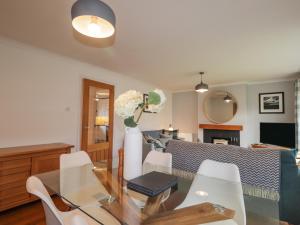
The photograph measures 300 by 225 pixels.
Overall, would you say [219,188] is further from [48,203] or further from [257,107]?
[257,107]

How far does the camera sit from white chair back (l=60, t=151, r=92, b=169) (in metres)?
1.78

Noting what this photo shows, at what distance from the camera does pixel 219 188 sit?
4.69 ft

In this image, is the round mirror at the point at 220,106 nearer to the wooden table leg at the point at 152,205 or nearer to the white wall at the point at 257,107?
the white wall at the point at 257,107

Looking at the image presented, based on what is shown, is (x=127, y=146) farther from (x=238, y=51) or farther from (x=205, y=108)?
(x=205, y=108)

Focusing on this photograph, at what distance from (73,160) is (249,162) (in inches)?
74.3

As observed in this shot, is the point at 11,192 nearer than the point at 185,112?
Yes

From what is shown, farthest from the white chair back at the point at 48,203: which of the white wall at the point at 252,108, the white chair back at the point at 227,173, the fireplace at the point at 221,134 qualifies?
the white wall at the point at 252,108

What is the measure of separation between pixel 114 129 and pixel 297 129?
4.20 meters

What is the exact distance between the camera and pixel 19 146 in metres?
2.57

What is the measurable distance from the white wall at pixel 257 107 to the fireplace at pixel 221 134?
1.20ft

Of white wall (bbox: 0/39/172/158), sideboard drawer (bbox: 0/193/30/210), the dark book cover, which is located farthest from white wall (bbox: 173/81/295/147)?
sideboard drawer (bbox: 0/193/30/210)

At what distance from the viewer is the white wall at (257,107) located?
4.47 m

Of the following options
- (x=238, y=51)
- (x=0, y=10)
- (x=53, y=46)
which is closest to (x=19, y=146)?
(x=53, y=46)

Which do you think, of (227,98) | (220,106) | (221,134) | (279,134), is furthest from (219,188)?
(220,106)
